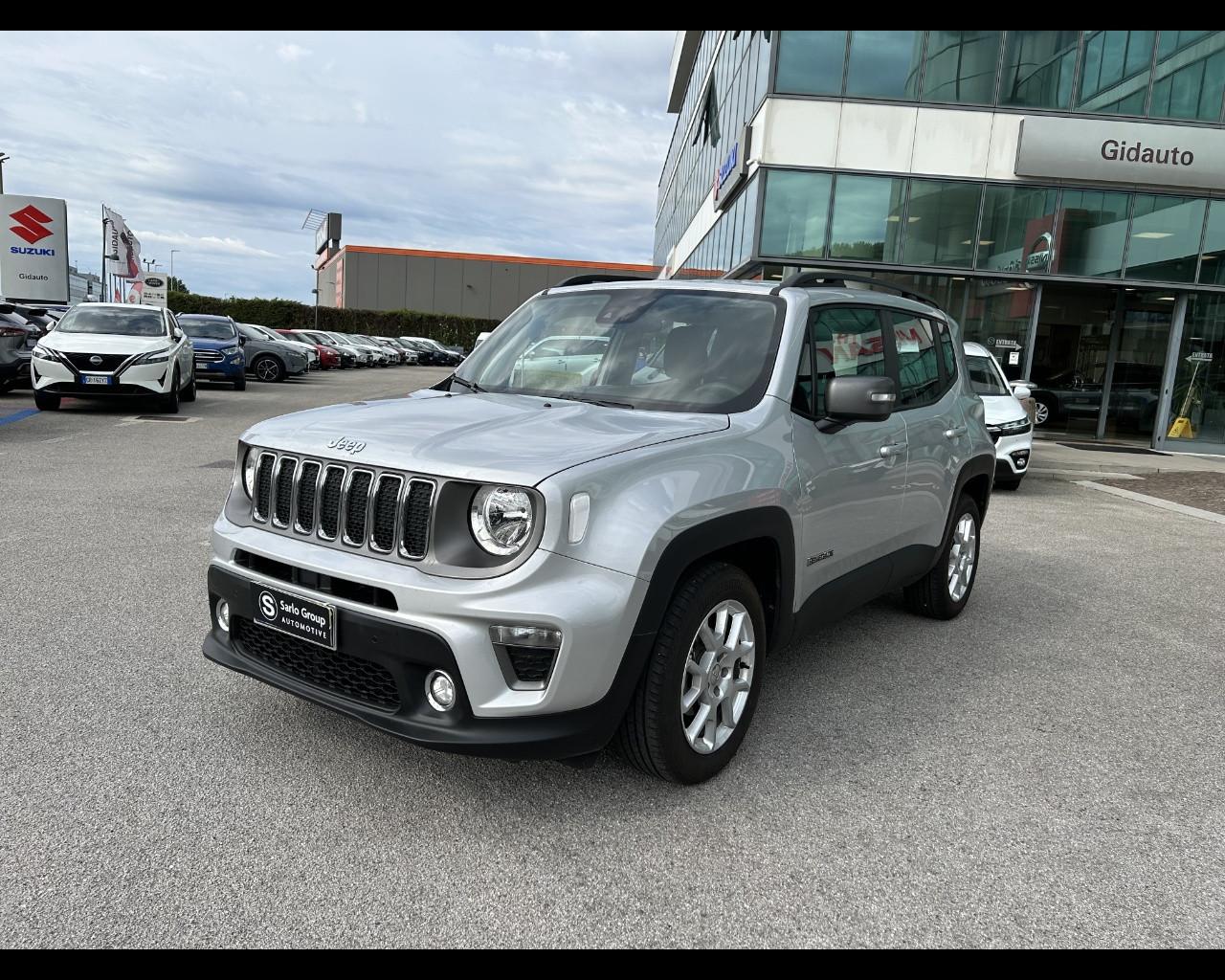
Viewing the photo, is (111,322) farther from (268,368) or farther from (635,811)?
(635,811)

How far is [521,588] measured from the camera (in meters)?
2.63

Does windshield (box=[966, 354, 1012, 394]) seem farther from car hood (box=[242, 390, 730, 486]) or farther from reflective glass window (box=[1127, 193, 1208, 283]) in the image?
car hood (box=[242, 390, 730, 486])

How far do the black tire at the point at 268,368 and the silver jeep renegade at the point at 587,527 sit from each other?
2324 cm

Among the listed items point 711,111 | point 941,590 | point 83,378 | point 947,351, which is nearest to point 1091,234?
point 711,111

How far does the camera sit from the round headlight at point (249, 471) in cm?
330

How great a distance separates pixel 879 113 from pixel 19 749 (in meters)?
16.3

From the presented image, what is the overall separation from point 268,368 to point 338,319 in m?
36.2

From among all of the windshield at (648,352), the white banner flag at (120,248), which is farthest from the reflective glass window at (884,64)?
the white banner flag at (120,248)

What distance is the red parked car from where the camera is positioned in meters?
35.6

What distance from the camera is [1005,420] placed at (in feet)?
35.0

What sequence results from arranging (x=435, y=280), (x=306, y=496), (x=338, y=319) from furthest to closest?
(x=435, y=280) → (x=338, y=319) → (x=306, y=496)

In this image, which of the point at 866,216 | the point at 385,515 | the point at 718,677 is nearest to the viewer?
the point at 385,515

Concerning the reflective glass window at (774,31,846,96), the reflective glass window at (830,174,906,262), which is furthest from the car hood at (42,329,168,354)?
the reflective glass window at (830,174,906,262)

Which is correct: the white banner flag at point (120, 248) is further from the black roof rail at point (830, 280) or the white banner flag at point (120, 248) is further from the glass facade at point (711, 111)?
the black roof rail at point (830, 280)
